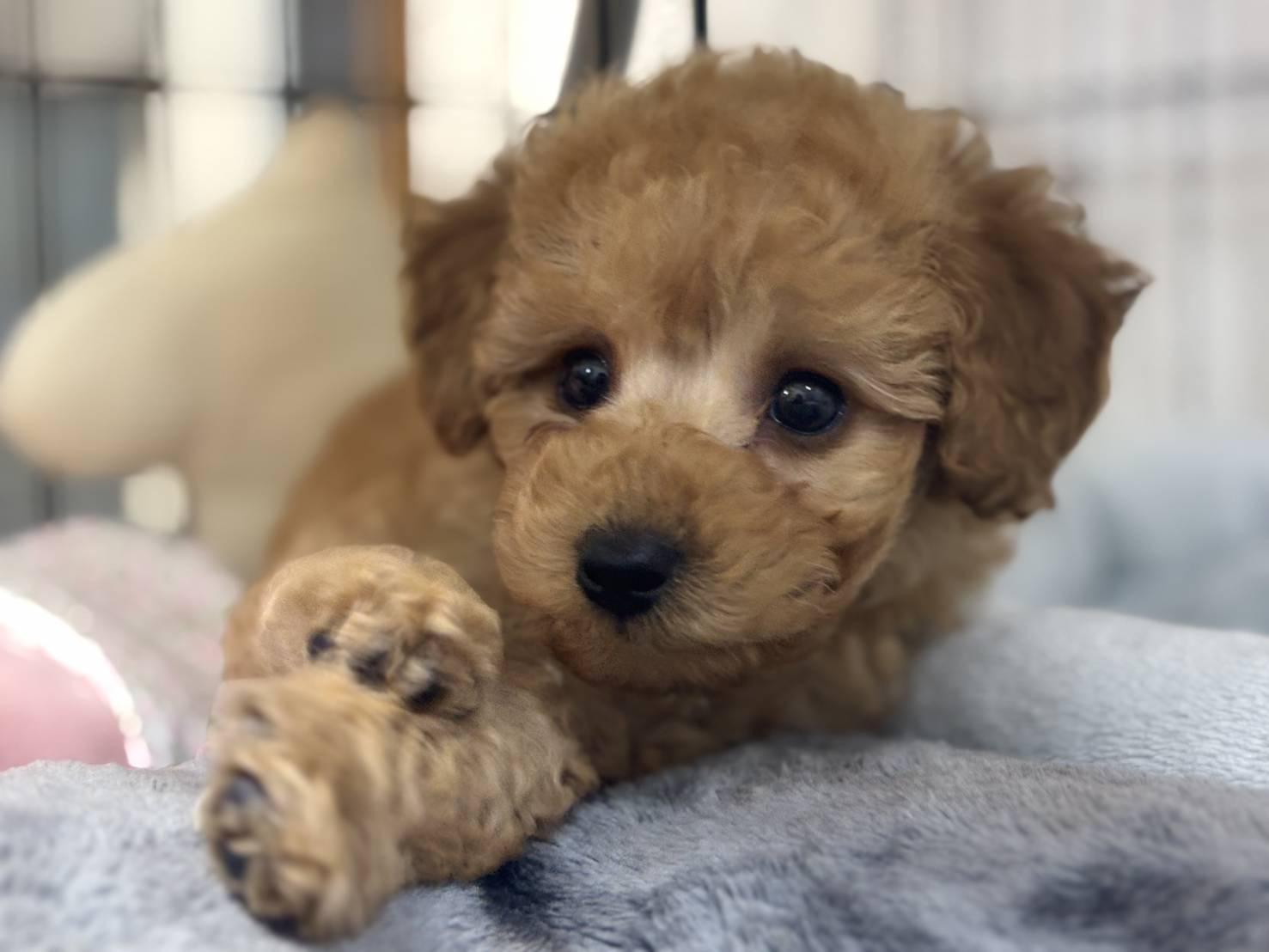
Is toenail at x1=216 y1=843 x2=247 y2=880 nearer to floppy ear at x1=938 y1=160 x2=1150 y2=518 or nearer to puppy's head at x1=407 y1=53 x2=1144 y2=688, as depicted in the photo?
puppy's head at x1=407 y1=53 x2=1144 y2=688

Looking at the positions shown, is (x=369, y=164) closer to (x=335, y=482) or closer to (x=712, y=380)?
(x=335, y=482)

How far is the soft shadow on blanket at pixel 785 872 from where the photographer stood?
0.95m

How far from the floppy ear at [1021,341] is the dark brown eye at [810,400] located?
0.16m

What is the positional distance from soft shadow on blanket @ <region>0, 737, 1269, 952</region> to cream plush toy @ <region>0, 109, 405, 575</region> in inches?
58.9

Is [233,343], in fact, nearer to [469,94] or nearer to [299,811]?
[469,94]

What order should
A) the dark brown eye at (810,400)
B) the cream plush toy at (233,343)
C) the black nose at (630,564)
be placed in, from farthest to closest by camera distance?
the cream plush toy at (233,343) → the dark brown eye at (810,400) → the black nose at (630,564)

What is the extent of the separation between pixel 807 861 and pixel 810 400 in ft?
2.04

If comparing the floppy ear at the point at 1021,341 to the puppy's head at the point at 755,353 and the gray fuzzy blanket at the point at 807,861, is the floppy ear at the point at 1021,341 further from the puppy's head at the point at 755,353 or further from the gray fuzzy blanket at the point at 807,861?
the gray fuzzy blanket at the point at 807,861

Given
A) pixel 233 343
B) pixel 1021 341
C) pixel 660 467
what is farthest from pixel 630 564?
pixel 233 343

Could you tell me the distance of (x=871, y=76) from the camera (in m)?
2.18

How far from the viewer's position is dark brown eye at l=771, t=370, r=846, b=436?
154 centimetres

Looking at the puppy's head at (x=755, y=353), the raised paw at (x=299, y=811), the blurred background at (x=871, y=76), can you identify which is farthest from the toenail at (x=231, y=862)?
the blurred background at (x=871, y=76)

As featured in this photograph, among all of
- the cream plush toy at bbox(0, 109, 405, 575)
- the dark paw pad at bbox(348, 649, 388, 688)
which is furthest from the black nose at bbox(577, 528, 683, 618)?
the cream plush toy at bbox(0, 109, 405, 575)

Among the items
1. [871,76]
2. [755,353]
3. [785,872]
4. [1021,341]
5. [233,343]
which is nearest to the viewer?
[785,872]
